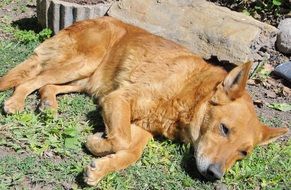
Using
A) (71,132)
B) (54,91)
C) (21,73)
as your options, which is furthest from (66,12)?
(71,132)

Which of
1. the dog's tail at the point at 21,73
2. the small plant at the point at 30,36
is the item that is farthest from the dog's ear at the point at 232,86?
the small plant at the point at 30,36

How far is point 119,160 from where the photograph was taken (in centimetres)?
556

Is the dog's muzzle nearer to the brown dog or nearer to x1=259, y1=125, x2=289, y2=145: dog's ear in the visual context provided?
the brown dog

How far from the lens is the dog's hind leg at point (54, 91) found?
6298 mm

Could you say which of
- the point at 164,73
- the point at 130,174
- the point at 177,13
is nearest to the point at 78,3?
the point at 177,13

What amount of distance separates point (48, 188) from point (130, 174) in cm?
89

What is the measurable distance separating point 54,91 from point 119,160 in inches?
63.4

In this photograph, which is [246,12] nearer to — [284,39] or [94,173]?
[284,39]

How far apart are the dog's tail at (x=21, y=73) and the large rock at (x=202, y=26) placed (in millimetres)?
1555

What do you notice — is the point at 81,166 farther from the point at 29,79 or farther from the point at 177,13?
the point at 177,13

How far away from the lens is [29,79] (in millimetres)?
6738

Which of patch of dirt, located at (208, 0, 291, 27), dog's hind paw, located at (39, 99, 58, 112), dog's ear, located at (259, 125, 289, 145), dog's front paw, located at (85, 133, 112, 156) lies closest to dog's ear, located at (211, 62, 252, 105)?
dog's ear, located at (259, 125, 289, 145)

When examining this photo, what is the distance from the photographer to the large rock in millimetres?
7457

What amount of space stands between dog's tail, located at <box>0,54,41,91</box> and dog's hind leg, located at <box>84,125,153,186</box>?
1605 mm
